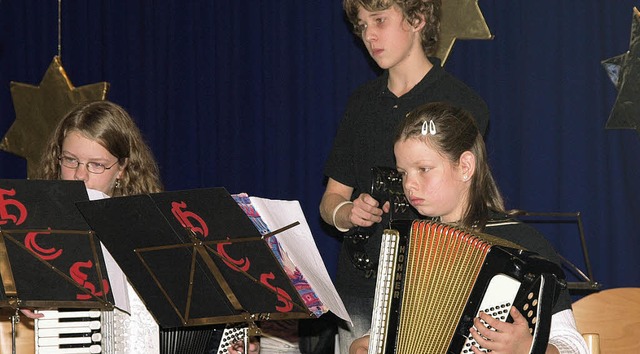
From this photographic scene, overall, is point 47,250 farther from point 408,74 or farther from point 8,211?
point 408,74

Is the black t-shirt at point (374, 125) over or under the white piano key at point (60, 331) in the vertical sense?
over

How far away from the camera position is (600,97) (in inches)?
166

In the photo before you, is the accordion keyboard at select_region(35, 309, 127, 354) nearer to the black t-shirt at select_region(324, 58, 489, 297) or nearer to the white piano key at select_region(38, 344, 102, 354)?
the white piano key at select_region(38, 344, 102, 354)

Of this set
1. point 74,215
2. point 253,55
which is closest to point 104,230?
point 74,215

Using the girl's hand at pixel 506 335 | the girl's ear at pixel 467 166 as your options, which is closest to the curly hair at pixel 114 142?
the girl's ear at pixel 467 166

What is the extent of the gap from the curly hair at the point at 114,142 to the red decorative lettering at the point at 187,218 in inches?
39.1

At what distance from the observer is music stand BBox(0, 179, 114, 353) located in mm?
2336

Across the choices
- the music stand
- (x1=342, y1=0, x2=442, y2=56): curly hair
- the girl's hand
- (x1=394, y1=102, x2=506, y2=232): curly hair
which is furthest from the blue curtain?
the music stand

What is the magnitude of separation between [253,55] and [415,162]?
2.76 meters

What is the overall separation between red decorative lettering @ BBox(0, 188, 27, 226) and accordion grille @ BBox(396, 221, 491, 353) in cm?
98

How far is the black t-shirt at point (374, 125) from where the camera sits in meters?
3.08

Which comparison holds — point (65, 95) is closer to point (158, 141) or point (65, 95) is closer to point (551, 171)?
point (158, 141)

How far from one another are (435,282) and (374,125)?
37.4 inches

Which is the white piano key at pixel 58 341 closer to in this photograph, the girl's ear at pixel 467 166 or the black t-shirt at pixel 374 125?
the black t-shirt at pixel 374 125
